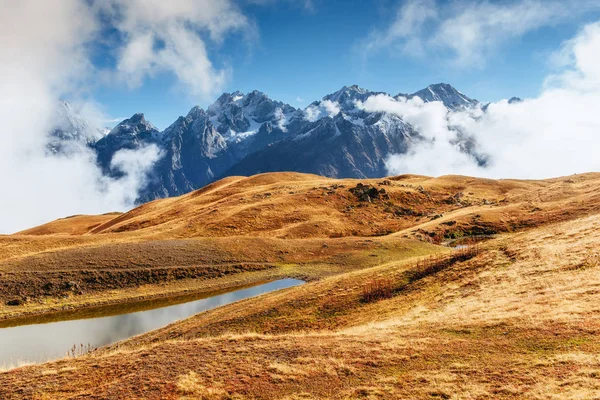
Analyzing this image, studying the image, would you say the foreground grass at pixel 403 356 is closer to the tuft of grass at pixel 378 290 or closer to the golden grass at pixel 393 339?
the golden grass at pixel 393 339

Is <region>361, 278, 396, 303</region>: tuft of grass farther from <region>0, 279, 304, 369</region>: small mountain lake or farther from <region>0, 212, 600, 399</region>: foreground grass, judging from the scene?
<region>0, 279, 304, 369</region>: small mountain lake

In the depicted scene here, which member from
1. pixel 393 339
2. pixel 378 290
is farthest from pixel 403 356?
pixel 378 290

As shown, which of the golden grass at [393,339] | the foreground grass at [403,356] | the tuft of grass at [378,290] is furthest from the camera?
the tuft of grass at [378,290]

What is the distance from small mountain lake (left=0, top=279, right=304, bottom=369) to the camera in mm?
41562

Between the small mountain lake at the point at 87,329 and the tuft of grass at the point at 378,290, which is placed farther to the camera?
the tuft of grass at the point at 378,290

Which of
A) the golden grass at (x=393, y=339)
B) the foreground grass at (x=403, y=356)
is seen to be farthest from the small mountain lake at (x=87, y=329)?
the foreground grass at (x=403, y=356)

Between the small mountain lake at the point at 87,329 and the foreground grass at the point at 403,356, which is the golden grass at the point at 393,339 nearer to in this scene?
the foreground grass at the point at 403,356

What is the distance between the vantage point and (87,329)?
48.2 metres

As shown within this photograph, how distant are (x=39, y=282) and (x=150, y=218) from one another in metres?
72.3

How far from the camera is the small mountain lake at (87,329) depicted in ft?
136

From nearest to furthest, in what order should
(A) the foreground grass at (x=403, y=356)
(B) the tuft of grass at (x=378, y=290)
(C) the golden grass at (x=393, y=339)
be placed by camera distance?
(A) the foreground grass at (x=403, y=356) < (C) the golden grass at (x=393, y=339) < (B) the tuft of grass at (x=378, y=290)

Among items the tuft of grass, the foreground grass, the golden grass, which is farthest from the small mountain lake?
the tuft of grass

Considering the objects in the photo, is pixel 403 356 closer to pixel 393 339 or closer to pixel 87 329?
pixel 393 339

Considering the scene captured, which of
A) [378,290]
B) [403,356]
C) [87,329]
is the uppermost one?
[87,329]
